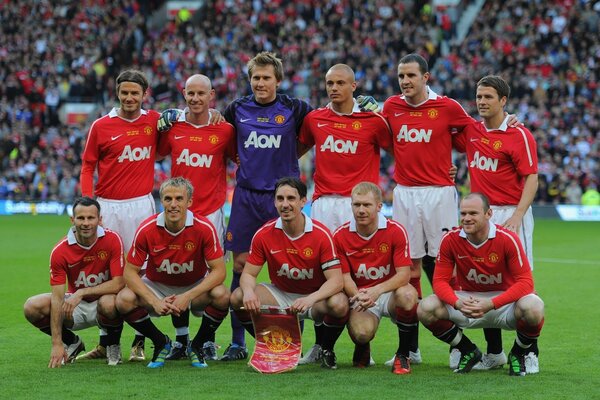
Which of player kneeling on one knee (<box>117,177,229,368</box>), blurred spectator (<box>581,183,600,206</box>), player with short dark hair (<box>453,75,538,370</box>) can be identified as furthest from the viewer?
blurred spectator (<box>581,183,600,206</box>)

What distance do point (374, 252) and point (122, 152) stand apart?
2.24m

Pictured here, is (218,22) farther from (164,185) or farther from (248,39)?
(164,185)

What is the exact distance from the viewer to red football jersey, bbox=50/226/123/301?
7.67 m

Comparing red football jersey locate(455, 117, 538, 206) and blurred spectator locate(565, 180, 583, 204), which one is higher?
red football jersey locate(455, 117, 538, 206)

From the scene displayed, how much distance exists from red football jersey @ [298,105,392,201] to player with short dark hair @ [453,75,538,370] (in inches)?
30.0

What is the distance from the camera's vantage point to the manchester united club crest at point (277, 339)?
7504mm

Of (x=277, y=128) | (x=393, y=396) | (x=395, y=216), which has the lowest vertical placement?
(x=393, y=396)

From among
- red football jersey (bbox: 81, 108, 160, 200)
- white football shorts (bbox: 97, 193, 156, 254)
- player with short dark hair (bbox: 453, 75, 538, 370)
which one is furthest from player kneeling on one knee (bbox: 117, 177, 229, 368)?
player with short dark hair (bbox: 453, 75, 538, 370)

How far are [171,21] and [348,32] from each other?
6.39 m

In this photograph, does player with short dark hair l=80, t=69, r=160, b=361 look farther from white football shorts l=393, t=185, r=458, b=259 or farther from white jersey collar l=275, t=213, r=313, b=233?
white football shorts l=393, t=185, r=458, b=259

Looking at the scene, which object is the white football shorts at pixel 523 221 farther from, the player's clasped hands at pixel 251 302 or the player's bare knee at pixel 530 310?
the player's clasped hands at pixel 251 302

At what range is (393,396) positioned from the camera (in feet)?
21.2

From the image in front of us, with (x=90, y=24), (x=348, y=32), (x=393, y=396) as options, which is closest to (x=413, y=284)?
(x=393, y=396)

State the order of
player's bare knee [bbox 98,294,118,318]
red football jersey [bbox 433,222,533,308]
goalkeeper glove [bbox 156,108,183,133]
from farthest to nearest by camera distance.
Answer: goalkeeper glove [bbox 156,108,183,133]
player's bare knee [bbox 98,294,118,318]
red football jersey [bbox 433,222,533,308]
